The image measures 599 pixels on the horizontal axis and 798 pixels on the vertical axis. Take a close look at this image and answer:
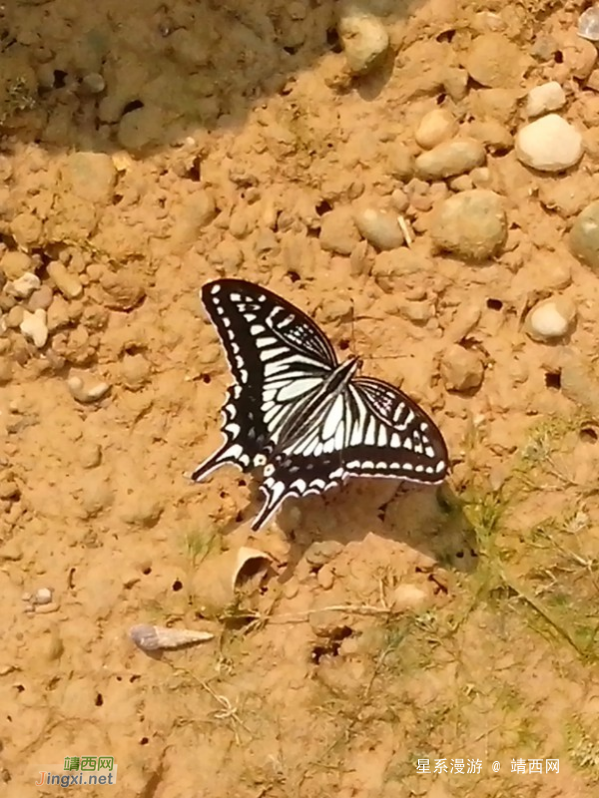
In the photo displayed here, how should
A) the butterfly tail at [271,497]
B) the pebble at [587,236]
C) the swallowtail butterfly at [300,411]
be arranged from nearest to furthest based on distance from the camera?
the swallowtail butterfly at [300,411] < the butterfly tail at [271,497] < the pebble at [587,236]

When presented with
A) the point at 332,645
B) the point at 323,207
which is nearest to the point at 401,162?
the point at 323,207

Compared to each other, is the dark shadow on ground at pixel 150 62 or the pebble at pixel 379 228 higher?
the dark shadow on ground at pixel 150 62

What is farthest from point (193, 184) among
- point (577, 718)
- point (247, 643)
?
point (577, 718)

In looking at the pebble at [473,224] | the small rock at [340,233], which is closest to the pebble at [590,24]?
the pebble at [473,224]

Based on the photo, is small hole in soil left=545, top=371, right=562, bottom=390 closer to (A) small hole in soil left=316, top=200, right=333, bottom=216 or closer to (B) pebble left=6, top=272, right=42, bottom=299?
(A) small hole in soil left=316, top=200, right=333, bottom=216

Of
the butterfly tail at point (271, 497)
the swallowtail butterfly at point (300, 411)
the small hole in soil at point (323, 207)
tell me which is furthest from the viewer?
the small hole in soil at point (323, 207)

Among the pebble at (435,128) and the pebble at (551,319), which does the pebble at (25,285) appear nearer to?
the pebble at (435,128)
